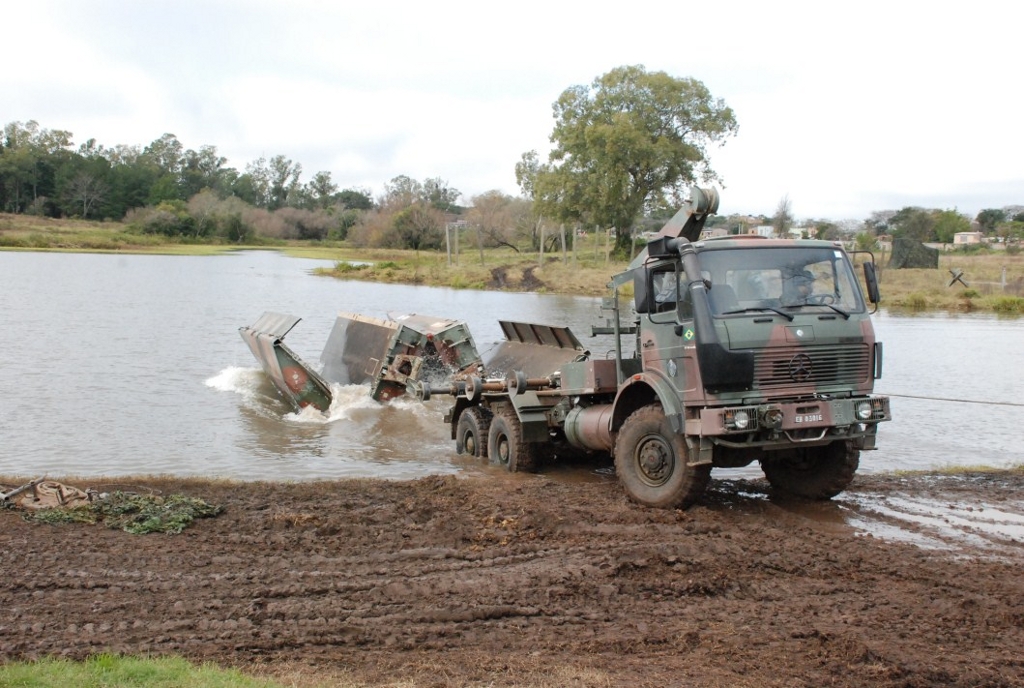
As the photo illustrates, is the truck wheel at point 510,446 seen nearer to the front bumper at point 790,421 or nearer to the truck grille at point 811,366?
the front bumper at point 790,421

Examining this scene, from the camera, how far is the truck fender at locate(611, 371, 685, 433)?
8.98 meters

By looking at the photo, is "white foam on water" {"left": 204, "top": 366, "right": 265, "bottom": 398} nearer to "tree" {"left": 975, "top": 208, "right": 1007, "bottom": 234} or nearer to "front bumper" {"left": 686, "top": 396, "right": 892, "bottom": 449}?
"front bumper" {"left": 686, "top": 396, "right": 892, "bottom": 449}

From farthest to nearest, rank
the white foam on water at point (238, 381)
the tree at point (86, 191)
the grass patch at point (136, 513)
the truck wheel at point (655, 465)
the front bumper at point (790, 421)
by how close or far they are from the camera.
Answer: the tree at point (86, 191) < the white foam on water at point (238, 381) < the truck wheel at point (655, 465) < the grass patch at point (136, 513) < the front bumper at point (790, 421)

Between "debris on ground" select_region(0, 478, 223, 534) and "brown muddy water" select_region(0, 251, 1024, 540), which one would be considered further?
"brown muddy water" select_region(0, 251, 1024, 540)

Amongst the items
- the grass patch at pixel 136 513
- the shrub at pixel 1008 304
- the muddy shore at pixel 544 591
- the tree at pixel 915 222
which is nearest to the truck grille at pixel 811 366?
the muddy shore at pixel 544 591

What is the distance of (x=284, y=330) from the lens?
18.3 meters

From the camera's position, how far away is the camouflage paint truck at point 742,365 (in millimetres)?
8727

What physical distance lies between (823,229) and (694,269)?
2.69 m

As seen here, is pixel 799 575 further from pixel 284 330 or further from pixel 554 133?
pixel 554 133

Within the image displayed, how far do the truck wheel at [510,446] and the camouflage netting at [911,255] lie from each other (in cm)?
4210

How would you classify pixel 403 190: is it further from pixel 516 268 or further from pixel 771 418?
pixel 771 418

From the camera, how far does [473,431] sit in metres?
13.5

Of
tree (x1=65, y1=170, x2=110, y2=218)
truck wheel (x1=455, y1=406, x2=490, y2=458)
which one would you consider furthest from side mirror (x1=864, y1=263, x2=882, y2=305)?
tree (x1=65, y1=170, x2=110, y2=218)

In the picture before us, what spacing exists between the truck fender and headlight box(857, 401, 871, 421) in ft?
5.42
